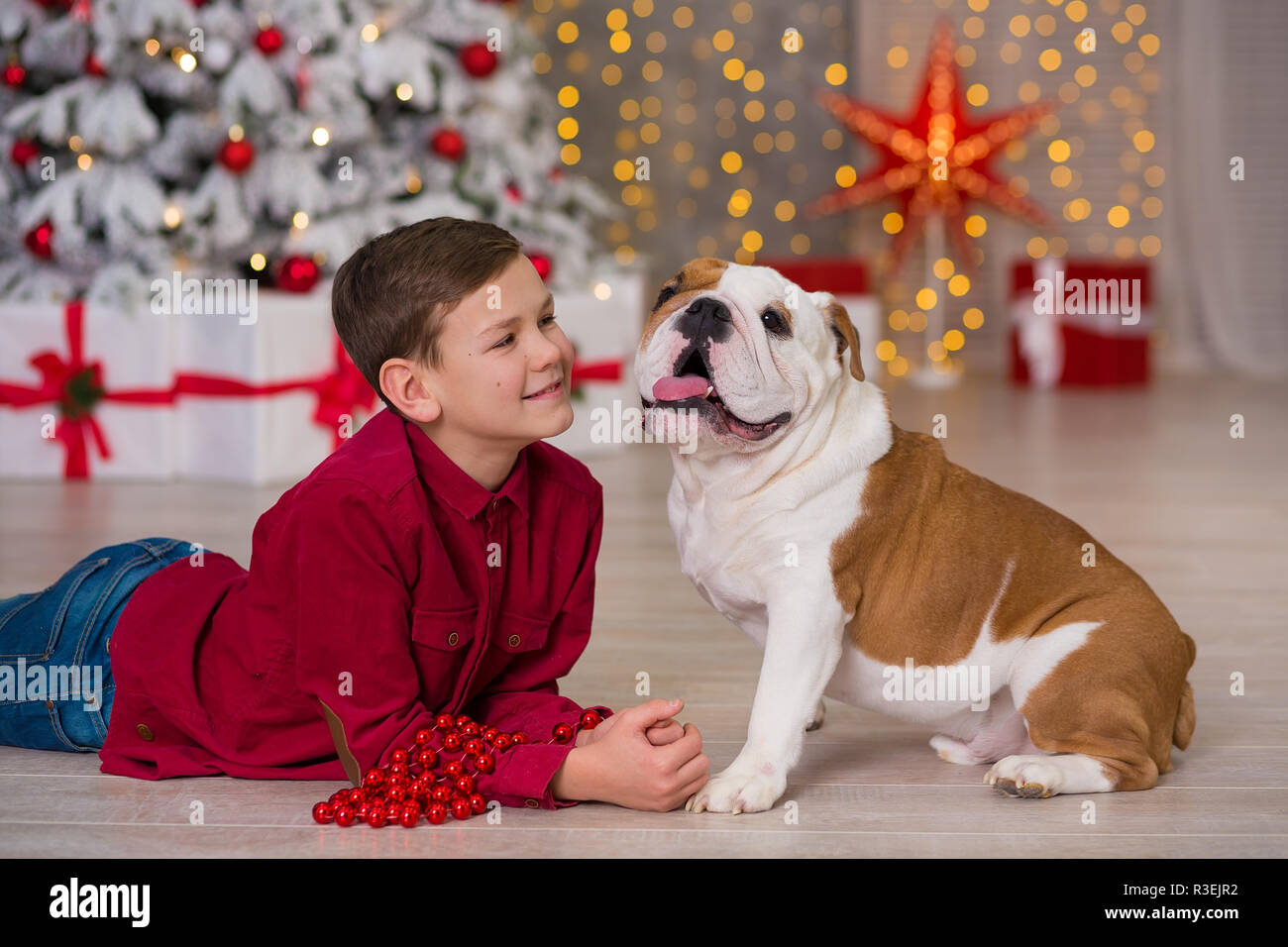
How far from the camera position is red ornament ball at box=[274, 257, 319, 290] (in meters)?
4.28

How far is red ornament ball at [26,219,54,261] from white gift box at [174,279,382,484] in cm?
50

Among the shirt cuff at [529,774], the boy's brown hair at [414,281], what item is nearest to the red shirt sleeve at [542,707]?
the shirt cuff at [529,774]

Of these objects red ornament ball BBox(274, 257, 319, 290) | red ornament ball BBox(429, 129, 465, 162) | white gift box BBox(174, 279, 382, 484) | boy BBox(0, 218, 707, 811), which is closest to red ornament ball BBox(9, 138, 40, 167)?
white gift box BBox(174, 279, 382, 484)

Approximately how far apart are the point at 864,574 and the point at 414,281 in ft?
2.24

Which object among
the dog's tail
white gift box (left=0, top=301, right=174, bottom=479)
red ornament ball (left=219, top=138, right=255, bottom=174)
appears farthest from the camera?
red ornament ball (left=219, top=138, right=255, bottom=174)

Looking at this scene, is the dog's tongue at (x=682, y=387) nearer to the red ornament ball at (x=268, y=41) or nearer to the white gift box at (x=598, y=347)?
the white gift box at (x=598, y=347)

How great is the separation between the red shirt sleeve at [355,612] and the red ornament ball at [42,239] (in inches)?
120

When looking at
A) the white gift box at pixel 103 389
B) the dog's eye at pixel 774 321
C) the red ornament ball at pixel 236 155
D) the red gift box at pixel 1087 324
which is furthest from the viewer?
the red gift box at pixel 1087 324

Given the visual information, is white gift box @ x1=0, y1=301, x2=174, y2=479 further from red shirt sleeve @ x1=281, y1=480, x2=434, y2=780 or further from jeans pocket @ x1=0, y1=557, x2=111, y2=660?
red shirt sleeve @ x1=281, y1=480, x2=434, y2=780

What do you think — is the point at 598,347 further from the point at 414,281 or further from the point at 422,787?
the point at 422,787

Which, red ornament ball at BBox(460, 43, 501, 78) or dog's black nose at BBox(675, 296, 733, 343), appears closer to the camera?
dog's black nose at BBox(675, 296, 733, 343)

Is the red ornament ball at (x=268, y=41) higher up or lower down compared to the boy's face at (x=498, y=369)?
higher up

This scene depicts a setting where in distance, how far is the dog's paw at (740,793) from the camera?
1.70 m
